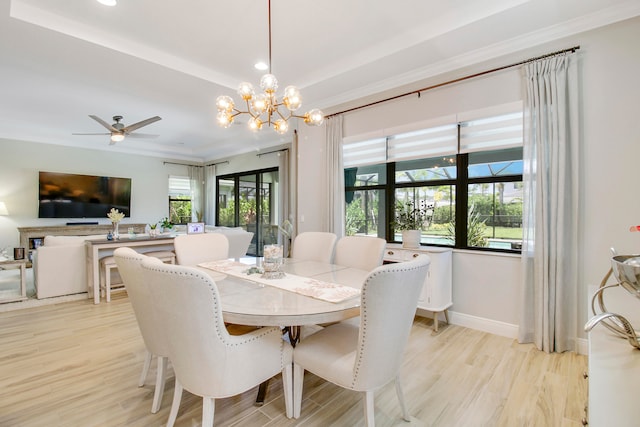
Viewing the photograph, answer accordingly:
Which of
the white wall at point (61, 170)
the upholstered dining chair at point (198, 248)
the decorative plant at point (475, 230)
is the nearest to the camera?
the upholstered dining chair at point (198, 248)

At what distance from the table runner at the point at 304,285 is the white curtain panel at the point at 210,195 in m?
6.36

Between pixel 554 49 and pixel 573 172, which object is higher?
pixel 554 49

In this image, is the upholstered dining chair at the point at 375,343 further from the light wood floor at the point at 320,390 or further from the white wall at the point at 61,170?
the white wall at the point at 61,170

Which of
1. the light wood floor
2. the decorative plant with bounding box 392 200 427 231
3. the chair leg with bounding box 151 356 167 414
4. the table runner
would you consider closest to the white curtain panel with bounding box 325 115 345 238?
the decorative plant with bounding box 392 200 427 231

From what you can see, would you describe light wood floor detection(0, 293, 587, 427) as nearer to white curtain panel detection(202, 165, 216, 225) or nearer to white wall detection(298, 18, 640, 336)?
white wall detection(298, 18, 640, 336)

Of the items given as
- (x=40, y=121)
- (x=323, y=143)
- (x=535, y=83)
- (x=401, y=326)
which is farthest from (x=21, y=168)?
(x=535, y=83)

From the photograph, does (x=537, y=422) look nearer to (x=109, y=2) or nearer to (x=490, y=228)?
(x=490, y=228)

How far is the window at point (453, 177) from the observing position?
119 inches

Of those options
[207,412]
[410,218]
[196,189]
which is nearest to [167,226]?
[196,189]

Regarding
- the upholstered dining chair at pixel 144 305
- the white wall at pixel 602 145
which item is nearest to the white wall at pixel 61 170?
the upholstered dining chair at pixel 144 305

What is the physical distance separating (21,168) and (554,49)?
878cm

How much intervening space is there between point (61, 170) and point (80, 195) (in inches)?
24.8

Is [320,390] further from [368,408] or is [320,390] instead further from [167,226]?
[167,226]

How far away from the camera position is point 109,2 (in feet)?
7.95
